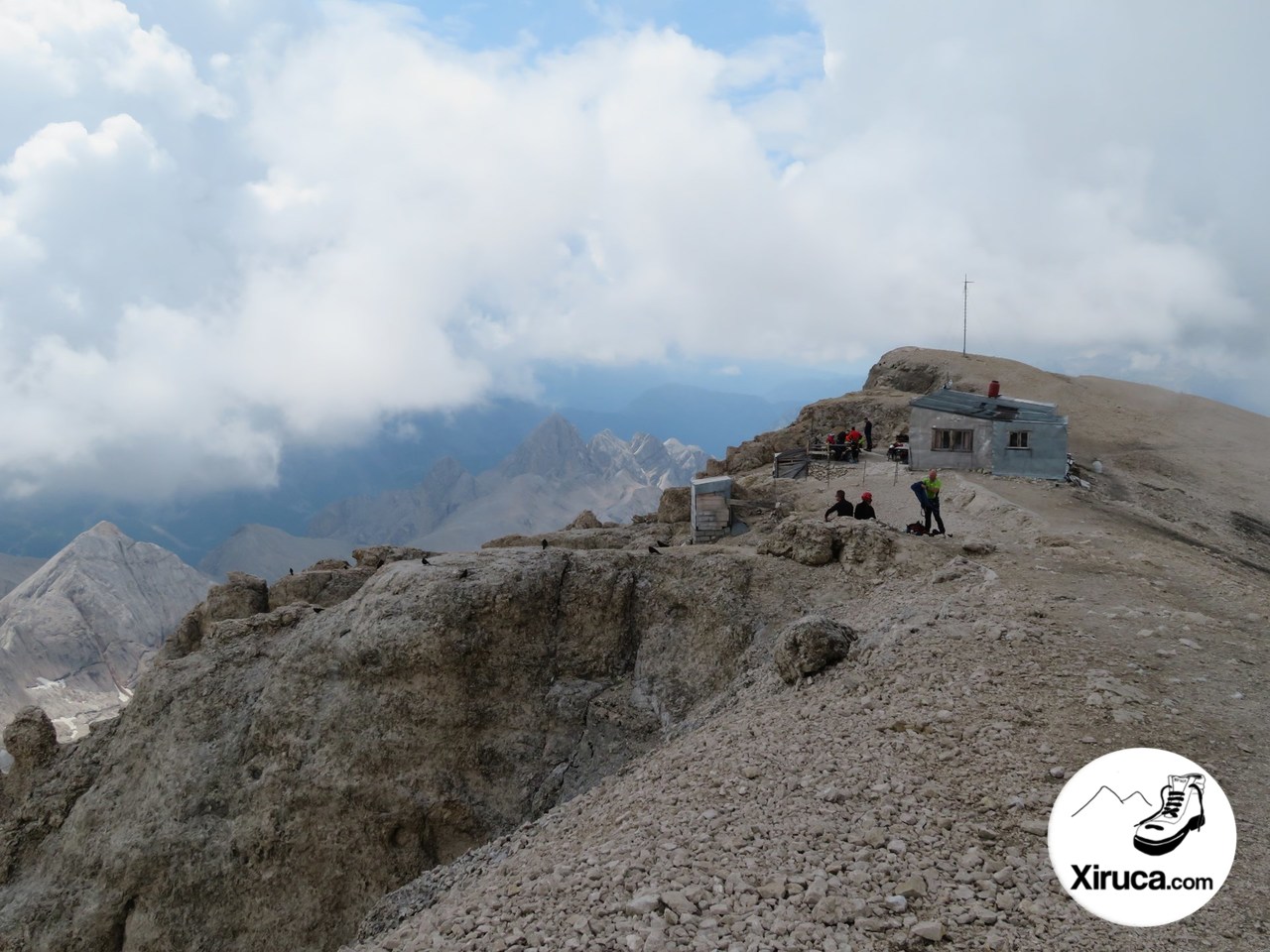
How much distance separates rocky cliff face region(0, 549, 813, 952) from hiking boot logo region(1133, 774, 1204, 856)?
1058 centimetres

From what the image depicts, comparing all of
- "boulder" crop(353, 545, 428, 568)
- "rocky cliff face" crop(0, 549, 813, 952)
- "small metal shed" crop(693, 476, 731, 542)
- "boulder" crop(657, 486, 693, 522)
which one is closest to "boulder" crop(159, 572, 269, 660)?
"boulder" crop(353, 545, 428, 568)

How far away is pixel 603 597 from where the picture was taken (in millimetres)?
20672

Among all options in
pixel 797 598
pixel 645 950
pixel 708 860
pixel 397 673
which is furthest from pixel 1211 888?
pixel 397 673

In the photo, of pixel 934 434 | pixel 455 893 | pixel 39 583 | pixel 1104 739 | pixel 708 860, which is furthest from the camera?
pixel 39 583

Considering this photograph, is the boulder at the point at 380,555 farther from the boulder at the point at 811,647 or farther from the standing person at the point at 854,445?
the standing person at the point at 854,445

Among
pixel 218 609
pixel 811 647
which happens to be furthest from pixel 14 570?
pixel 811 647

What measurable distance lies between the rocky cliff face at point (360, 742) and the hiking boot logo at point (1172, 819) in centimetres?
1058

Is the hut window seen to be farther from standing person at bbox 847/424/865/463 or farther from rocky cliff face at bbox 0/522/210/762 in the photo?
rocky cliff face at bbox 0/522/210/762

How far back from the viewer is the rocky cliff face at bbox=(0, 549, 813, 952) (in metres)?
18.1

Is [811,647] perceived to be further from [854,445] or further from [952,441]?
[854,445]

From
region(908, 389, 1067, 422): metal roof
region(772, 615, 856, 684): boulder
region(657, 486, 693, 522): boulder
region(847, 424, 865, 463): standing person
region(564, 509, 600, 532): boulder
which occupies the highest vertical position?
region(908, 389, 1067, 422): metal roof

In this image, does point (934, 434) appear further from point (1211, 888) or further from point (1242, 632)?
point (1211, 888)

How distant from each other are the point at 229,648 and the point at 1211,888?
71.5 feet

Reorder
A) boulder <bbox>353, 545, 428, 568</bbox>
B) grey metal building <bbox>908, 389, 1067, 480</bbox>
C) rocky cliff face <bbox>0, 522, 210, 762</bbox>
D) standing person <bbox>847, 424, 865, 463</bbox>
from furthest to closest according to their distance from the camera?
rocky cliff face <bbox>0, 522, 210, 762</bbox>
standing person <bbox>847, 424, 865, 463</bbox>
grey metal building <bbox>908, 389, 1067, 480</bbox>
boulder <bbox>353, 545, 428, 568</bbox>
